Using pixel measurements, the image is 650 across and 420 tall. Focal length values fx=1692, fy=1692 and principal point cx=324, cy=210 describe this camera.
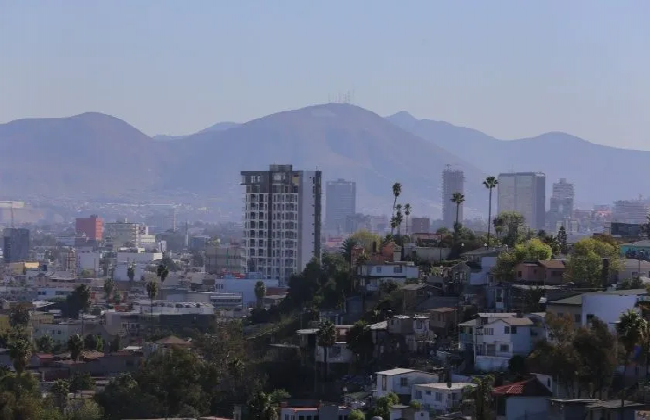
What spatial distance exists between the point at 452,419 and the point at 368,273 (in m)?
22.3

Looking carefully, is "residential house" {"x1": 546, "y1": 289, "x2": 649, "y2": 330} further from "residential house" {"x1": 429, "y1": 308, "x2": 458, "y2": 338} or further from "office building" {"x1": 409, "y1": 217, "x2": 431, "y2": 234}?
"office building" {"x1": 409, "y1": 217, "x2": 431, "y2": 234}

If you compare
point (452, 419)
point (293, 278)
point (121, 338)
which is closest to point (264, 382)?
point (452, 419)

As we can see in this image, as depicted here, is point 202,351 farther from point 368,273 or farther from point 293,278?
point 293,278

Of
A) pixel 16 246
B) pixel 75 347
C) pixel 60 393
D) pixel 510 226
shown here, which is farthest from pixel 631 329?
pixel 16 246

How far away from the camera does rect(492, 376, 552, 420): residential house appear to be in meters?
37.7

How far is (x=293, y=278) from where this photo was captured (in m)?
68.9

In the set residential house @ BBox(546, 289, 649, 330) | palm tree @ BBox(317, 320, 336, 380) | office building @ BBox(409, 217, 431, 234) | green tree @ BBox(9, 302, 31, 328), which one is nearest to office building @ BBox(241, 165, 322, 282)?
green tree @ BBox(9, 302, 31, 328)

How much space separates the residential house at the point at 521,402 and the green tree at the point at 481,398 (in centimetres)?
31

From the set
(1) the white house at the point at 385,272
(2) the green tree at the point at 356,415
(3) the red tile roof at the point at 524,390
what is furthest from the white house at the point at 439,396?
(1) the white house at the point at 385,272

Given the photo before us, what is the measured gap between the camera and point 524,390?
38.3 metres

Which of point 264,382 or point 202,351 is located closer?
point 264,382

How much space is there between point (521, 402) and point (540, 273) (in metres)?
14.2

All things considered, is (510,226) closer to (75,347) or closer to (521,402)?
(75,347)

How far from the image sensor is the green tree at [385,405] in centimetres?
4044
